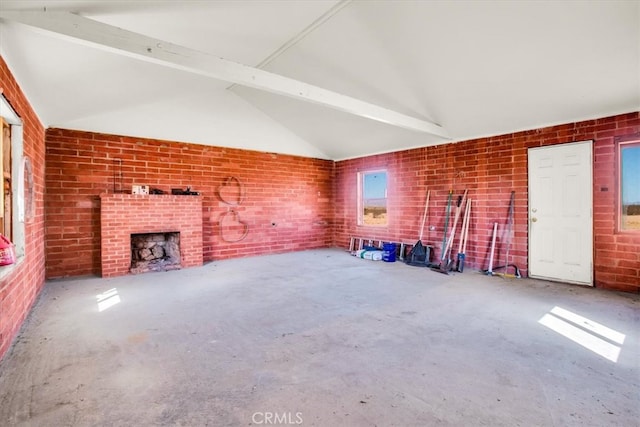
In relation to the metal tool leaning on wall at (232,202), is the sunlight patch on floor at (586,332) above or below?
below

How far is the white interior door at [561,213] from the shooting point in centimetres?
426

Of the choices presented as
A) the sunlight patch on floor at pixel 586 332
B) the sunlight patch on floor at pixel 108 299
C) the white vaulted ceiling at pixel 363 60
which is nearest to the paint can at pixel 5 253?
the sunlight patch on floor at pixel 108 299

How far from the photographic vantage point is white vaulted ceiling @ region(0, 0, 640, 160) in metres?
2.70

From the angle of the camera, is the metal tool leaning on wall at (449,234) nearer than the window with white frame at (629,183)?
No

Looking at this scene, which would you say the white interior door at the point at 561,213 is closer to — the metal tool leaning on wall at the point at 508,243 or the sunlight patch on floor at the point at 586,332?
the metal tool leaning on wall at the point at 508,243

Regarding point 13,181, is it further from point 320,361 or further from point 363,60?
point 363,60

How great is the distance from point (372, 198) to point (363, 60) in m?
3.99

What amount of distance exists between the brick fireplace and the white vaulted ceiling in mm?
1264

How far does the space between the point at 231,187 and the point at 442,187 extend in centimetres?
440

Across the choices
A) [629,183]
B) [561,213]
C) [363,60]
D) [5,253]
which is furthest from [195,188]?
[629,183]

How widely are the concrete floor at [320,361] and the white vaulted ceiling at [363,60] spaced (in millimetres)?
2481

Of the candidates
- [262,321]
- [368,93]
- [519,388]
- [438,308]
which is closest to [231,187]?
[368,93]

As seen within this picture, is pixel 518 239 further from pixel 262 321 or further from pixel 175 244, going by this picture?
pixel 175 244

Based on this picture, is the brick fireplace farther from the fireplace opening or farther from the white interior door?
the white interior door
